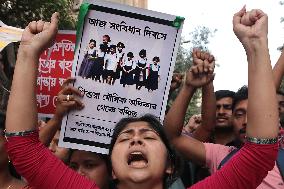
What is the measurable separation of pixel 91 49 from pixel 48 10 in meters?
8.90

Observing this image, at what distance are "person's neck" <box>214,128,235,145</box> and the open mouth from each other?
191 cm

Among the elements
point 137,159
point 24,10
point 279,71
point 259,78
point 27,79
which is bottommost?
point 137,159

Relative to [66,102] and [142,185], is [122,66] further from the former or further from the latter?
[142,185]

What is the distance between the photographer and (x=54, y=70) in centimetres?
368

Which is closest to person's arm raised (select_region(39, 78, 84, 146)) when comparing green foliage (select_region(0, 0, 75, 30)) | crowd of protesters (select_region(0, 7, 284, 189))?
crowd of protesters (select_region(0, 7, 284, 189))

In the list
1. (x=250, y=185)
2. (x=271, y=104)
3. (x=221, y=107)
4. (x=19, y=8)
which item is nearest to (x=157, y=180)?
(x=250, y=185)

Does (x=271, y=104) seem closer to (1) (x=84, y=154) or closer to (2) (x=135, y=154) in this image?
(2) (x=135, y=154)

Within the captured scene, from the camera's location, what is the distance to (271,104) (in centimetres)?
196

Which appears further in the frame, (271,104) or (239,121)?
(239,121)

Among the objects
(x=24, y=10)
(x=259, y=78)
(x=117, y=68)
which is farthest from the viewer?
(x=24, y=10)

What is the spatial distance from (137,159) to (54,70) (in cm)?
159

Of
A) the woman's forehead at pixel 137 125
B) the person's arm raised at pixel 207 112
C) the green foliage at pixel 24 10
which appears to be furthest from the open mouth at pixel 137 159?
the green foliage at pixel 24 10

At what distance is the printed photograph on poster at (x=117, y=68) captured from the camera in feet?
9.35

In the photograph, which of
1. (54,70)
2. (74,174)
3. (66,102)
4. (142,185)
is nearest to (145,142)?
(142,185)
